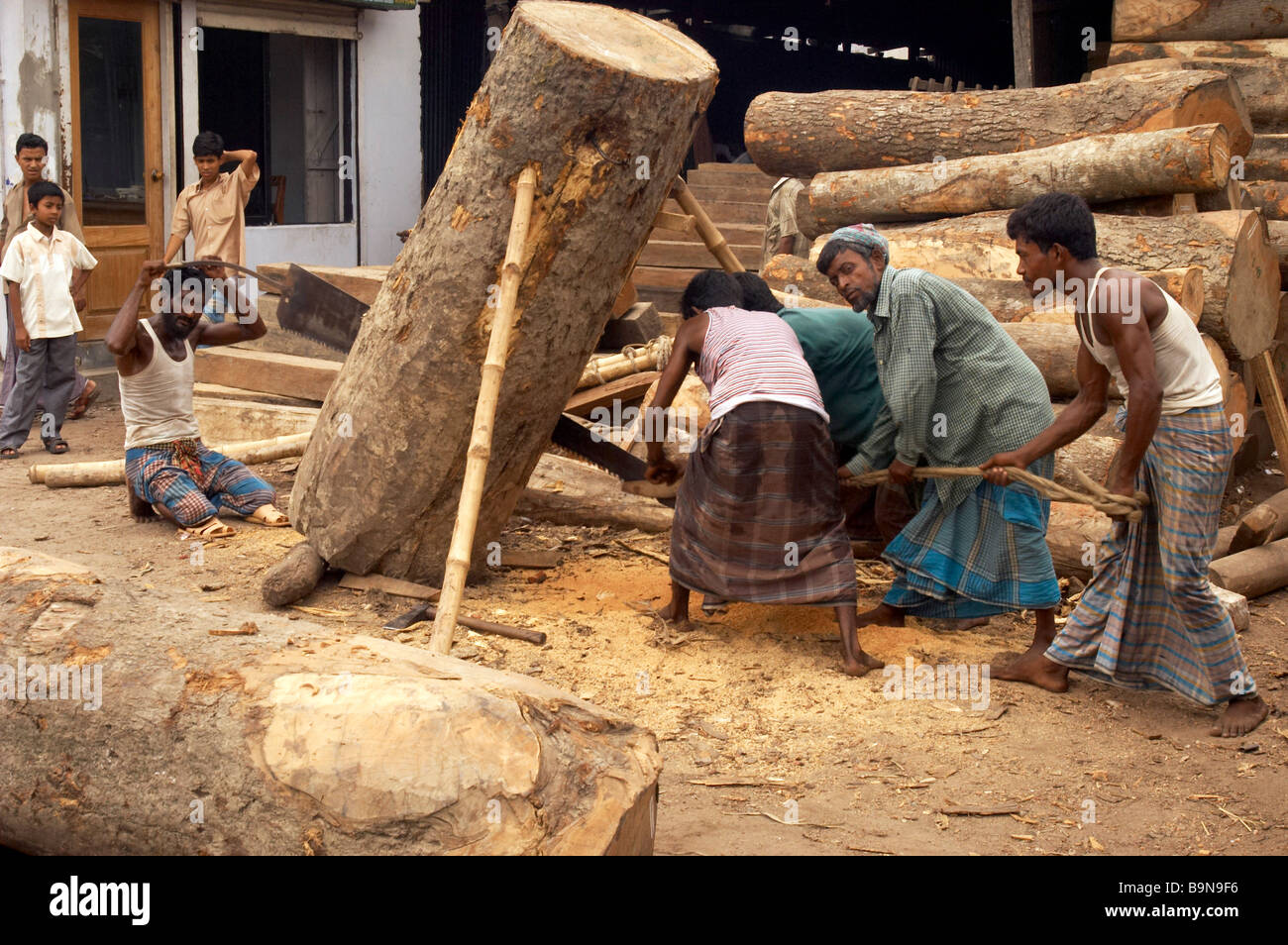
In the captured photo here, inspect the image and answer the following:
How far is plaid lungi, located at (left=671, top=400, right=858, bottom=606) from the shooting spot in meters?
4.63

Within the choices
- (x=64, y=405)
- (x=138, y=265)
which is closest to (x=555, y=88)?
(x=64, y=405)

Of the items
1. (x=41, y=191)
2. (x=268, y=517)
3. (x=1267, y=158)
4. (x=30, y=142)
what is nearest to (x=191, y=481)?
(x=268, y=517)

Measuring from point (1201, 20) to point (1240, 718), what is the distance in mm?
6427

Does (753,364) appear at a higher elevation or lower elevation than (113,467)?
higher

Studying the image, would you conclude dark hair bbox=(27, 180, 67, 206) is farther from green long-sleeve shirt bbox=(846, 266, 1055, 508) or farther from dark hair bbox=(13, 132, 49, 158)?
green long-sleeve shirt bbox=(846, 266, 1055, 508)

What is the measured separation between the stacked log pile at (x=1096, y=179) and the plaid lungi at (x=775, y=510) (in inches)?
59.1

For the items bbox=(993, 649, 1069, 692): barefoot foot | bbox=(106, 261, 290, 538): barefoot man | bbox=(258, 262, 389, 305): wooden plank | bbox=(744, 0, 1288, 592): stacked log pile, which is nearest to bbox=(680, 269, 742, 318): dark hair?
bbox=(993, 649, 1069, 692): barefoot foot

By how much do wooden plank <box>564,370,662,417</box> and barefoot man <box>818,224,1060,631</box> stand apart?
2504mm

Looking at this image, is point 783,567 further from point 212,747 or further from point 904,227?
point 904,227

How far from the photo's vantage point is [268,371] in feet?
25.8

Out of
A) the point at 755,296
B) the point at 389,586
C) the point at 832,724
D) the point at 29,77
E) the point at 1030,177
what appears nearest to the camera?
the point at 832,724

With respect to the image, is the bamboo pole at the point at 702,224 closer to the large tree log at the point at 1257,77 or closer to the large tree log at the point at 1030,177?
the large tree log at the point at 1030,177

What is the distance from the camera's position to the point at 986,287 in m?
6.69

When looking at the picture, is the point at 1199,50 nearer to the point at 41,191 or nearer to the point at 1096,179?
the point at 1096,179
